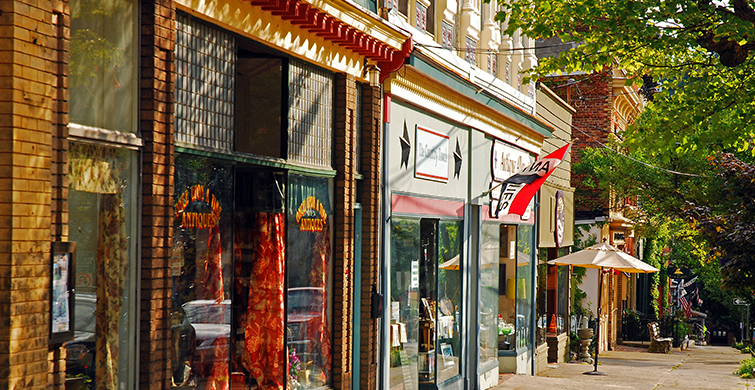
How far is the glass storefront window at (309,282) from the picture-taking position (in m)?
9.34

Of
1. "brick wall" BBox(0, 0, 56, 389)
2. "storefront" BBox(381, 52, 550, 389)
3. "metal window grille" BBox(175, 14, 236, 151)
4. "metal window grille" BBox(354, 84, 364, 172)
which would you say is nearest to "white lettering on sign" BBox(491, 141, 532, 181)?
"storefront" BBox(381, 52, 550, 389)

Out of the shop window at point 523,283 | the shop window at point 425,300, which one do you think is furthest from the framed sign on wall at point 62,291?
the shop window at point 523,283

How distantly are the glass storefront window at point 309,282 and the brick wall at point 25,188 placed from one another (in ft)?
13.4

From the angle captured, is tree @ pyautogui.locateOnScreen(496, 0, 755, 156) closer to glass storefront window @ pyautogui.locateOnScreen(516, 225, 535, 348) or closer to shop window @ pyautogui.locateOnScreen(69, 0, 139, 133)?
glass storefront window @ pyautogui.locateOnScreen(516, 225, 535, 348)

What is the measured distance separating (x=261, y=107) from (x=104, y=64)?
3.19 meters

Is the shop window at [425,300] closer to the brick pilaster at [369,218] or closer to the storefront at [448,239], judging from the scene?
the storefront at [448,239]

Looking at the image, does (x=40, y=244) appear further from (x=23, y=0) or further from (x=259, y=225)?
(x=259, y=225)

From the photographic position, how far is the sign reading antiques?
41.2ft

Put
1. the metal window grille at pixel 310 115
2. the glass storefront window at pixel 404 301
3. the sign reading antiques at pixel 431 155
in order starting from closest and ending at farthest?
the metal window grille at pixel 310 115 → the glass storefront window at pixel 404 301 → the sign reading antiques at pixel 431 155

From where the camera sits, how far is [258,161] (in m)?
8.30

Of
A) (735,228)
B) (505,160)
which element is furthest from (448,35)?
(735,228)

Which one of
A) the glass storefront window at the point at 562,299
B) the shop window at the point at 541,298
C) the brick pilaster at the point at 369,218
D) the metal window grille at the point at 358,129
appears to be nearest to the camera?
the metal window grille at the point at 358,129

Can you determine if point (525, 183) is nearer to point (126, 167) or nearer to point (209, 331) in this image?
point (209, 331)

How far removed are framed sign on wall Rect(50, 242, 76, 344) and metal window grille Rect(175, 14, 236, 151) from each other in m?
1.81
